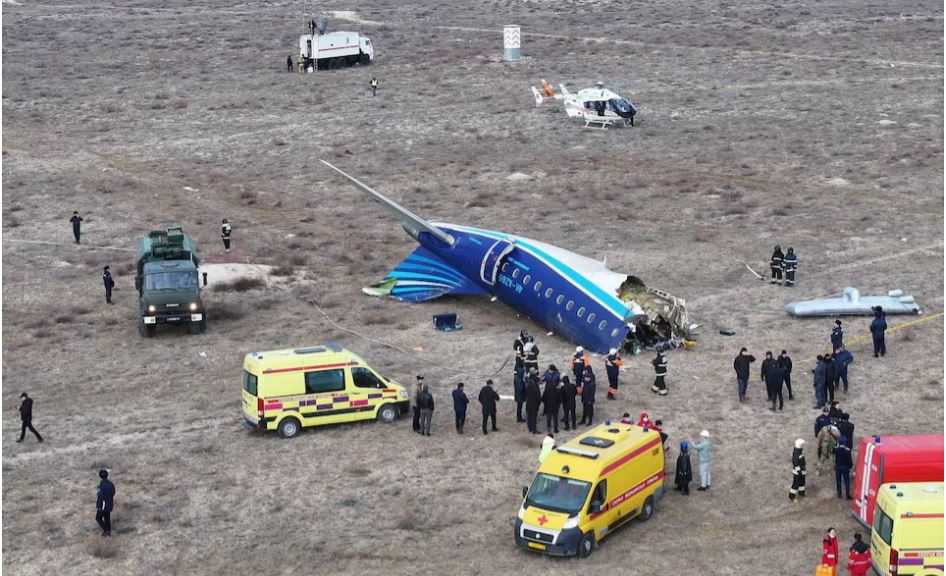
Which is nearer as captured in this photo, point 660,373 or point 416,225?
point 660,373

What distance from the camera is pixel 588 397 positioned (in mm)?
31844

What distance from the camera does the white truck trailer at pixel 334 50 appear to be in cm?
8131

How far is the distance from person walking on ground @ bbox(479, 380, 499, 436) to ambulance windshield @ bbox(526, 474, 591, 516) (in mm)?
5346

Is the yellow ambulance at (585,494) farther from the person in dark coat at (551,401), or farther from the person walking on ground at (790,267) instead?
the person walking on ground at (790,267)

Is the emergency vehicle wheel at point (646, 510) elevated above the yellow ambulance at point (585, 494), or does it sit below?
below

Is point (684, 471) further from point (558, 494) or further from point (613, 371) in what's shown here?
point (613, 371)

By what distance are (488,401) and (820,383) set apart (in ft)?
25.3

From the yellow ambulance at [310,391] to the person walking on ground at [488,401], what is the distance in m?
2.14

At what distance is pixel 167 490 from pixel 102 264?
20.0 metres

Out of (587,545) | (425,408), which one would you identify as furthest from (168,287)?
(587,545)

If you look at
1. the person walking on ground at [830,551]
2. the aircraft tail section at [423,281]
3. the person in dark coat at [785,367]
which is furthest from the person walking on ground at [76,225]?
the person walking on ground at [830,551]

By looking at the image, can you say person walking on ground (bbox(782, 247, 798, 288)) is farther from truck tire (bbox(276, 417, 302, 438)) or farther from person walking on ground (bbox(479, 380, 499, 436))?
truck tire (bbox(276, 417, 302, 438))

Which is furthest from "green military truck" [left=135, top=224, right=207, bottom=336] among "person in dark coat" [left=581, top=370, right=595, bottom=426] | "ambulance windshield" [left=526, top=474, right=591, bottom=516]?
"ambulance windshield" [left=526, top=474, right=591, bottom=516]

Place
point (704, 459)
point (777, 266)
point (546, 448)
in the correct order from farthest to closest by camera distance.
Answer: point (777, 266) → point (704, 459) → point (546, 448)
